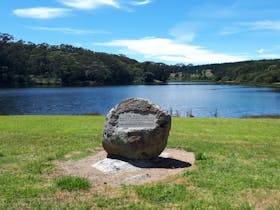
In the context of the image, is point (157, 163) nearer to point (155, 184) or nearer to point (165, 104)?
point (155, 184)

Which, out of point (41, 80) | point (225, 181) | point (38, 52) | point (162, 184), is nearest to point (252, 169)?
point (225, 181)

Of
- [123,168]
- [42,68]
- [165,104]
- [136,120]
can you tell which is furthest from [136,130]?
[42,68]

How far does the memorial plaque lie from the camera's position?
12797 mm

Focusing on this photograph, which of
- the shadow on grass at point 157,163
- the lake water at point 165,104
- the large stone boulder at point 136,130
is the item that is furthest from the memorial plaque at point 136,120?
the lake water at point 165,104

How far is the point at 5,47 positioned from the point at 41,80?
17.7 metres

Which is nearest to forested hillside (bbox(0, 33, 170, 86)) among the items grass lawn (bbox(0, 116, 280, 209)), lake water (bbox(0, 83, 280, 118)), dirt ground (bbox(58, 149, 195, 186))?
lake water (bbox(0, 83, 280, 118))

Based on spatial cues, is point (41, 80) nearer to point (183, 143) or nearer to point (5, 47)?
point (5, 47)

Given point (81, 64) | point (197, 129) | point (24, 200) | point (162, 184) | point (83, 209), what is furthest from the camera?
point (81, 64)

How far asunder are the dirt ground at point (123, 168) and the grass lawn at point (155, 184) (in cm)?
45

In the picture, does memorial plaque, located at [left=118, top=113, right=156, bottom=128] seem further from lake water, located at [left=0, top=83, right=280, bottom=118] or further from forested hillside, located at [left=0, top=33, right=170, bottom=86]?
forested hillside, located at [left=0, top=33, right=170, bottom=86]

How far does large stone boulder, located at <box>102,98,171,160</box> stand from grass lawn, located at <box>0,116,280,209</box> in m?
1.44

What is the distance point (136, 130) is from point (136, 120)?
0.50m

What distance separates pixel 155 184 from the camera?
399 inches

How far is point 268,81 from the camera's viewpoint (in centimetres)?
18000
